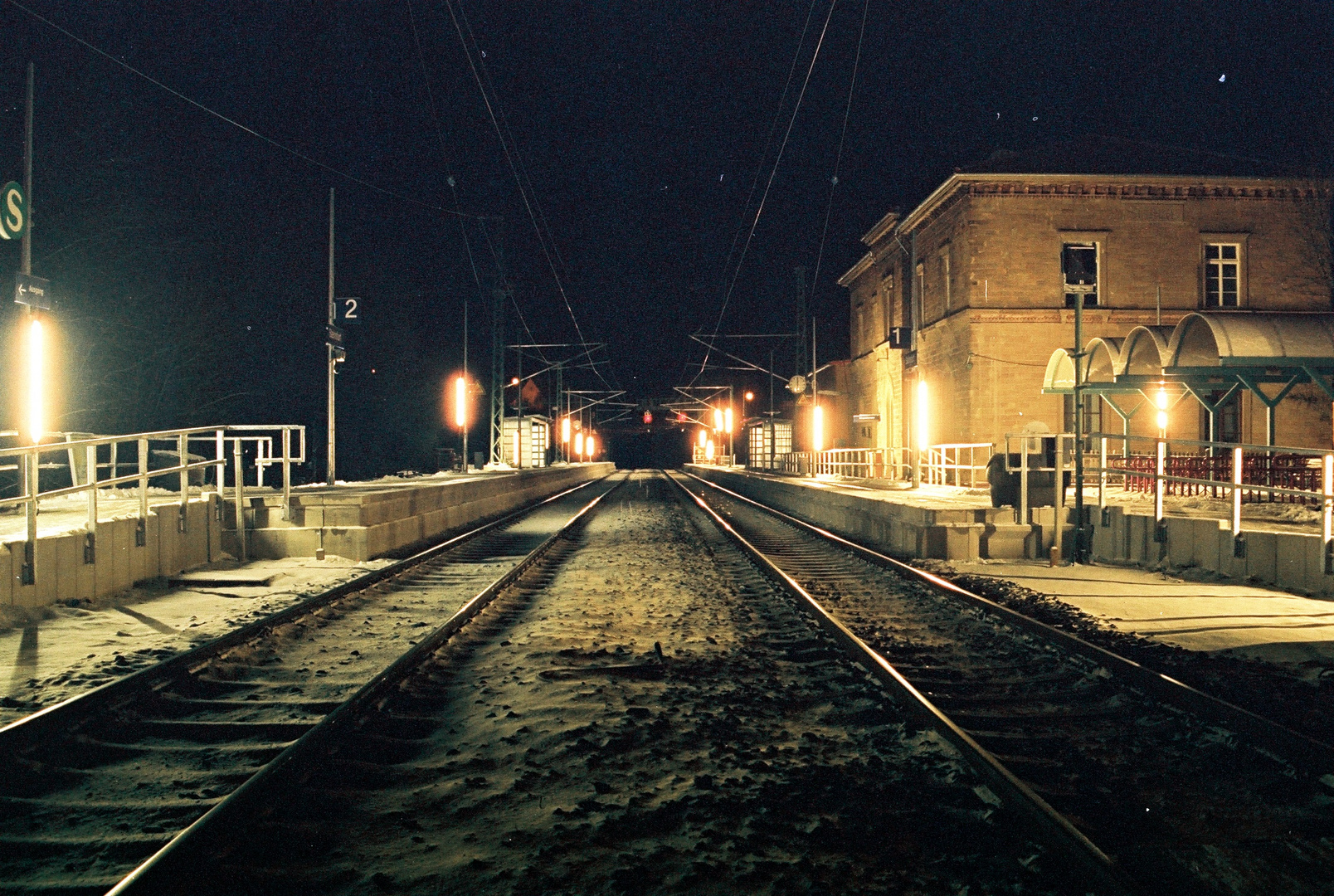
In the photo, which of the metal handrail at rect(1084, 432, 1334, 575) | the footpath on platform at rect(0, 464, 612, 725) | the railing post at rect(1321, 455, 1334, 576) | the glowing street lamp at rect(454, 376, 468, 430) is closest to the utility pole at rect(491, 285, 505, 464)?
the glowing street lamp at rect(454, 376, 468, 430)

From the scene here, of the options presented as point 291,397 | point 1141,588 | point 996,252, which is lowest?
point 1141,588

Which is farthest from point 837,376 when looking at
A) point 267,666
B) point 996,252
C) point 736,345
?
point 267,666

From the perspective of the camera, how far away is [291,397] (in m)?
41.8

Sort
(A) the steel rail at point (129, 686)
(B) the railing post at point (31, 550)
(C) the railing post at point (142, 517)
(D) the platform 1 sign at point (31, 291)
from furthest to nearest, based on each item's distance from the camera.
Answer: (D) the platform 1 sign at point (31, 291)
(C) the railing post at point (142, 517)
(B) the railing post at point (31, 550)
(A) the steel rail at point (129, 686)

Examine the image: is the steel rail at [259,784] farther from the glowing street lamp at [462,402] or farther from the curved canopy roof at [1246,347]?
the glowing street lamp at [462,402]

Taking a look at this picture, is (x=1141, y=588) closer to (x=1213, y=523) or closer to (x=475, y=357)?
(x=1213, y=523)

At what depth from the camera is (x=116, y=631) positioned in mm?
8391

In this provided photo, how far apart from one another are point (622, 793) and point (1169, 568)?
1033 centimetres

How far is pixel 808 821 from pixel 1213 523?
997 cm

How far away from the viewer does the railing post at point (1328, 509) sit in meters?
9.46

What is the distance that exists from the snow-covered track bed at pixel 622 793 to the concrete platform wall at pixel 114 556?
4543mm

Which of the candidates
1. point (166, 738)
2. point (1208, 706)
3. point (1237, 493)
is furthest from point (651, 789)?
point (1237, 493)

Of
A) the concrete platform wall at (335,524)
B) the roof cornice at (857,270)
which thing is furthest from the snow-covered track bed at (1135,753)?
the roof cornice at (857,270)

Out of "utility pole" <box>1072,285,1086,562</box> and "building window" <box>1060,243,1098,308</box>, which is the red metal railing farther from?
"building window" <box>1060,243,1098,308</box>
